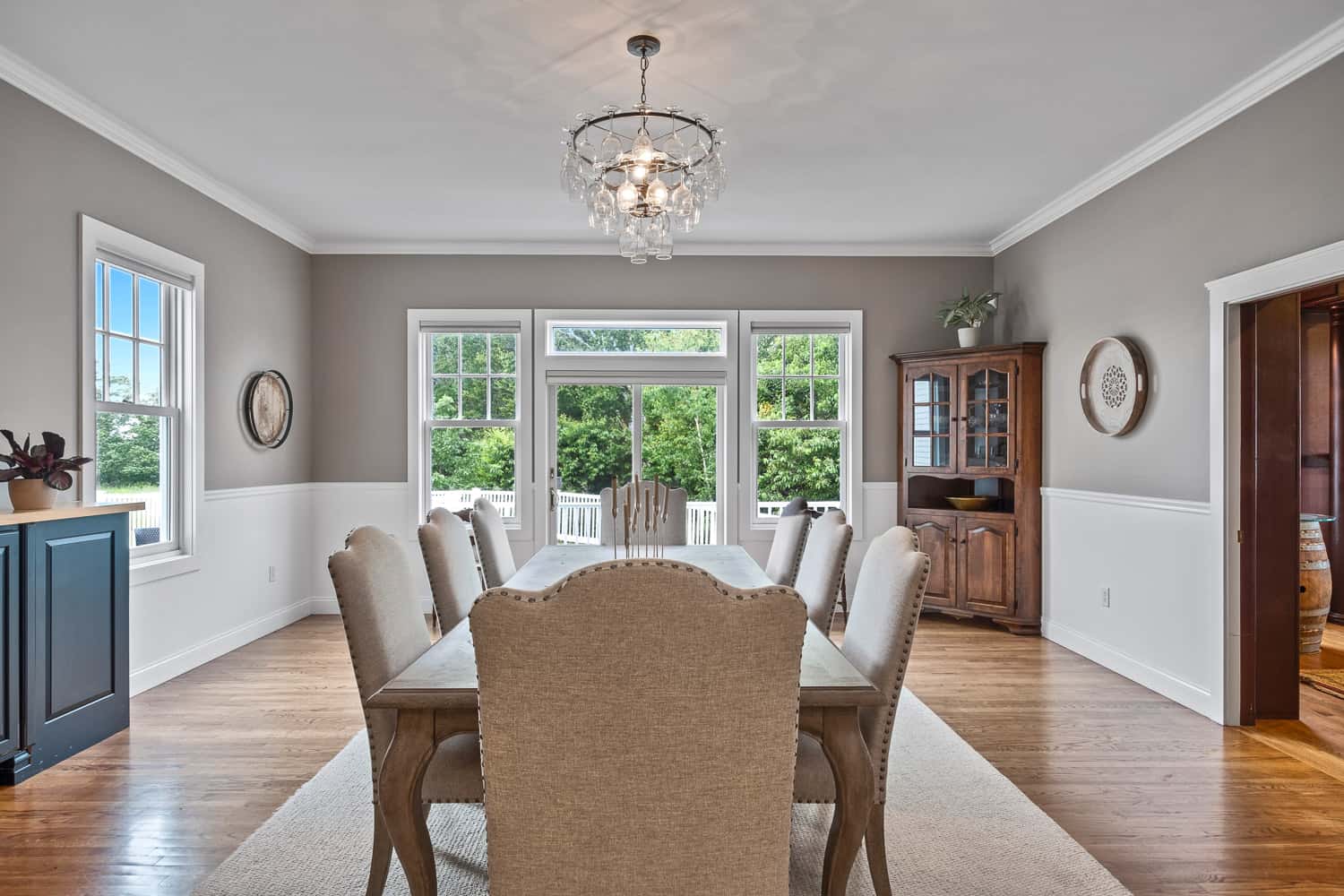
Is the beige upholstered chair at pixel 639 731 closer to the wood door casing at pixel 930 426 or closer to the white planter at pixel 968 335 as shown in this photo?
the wood door casing at pixel 930 426

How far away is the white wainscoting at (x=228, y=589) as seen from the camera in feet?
13.9

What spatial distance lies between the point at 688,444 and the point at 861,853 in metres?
3.94

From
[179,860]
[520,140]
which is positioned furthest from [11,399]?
[520,140]

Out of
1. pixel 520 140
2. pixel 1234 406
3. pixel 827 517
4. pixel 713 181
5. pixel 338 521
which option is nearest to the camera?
pixel 827 517

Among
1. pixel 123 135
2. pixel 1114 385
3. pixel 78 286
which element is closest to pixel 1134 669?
pixel 1114 385

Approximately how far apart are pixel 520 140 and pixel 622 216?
1159 mm

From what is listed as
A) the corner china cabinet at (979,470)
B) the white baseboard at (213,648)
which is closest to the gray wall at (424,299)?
the corner china cabinet at (979,470)

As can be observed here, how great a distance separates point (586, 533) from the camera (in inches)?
244

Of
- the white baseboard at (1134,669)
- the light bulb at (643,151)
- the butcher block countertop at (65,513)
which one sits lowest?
the white baseboard at (1134,669)

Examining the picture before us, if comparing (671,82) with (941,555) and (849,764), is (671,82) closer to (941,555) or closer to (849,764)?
(849,764)

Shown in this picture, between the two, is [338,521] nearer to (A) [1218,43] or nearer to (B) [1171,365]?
(B) [1171,365]

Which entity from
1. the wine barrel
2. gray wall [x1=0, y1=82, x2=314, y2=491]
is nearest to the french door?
gray wall [x1=0, y1=82, x2=314, y2=491]

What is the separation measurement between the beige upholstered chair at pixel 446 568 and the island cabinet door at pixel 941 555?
3685 mm

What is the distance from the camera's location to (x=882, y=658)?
2.02 m
